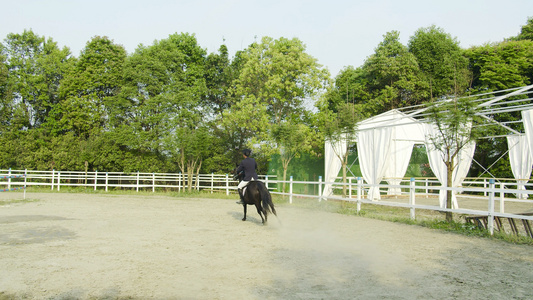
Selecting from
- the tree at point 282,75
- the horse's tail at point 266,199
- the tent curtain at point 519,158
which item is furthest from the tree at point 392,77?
the horse's tail at point 266,199

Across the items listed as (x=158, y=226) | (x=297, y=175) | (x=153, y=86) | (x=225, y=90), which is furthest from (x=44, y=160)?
(x=158, y=226)

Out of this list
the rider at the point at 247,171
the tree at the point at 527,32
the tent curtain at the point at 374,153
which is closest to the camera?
the rider at the point at 247,171

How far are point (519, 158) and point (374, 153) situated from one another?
23.3 feet

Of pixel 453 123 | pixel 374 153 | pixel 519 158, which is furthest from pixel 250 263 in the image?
pixel 519 158

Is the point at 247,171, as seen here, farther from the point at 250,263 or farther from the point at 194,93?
the point at 194,93

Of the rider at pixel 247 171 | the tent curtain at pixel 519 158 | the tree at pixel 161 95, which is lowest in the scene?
the rider at pixel 247 171

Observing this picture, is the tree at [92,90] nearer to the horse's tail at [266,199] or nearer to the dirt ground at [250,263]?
the dirt ground at [250,263]

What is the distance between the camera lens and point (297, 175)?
25109 millimetres

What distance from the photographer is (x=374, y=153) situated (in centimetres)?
1781

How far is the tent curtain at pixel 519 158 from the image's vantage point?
17.5 meters

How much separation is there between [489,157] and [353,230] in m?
20.8

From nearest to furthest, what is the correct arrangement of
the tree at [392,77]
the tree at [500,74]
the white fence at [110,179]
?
the white fence at [110,179] → the tree at [500,74] → the tree at [392,77]

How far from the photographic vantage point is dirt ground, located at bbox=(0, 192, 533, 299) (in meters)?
4.36

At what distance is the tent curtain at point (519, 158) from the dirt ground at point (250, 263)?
11.0 m
